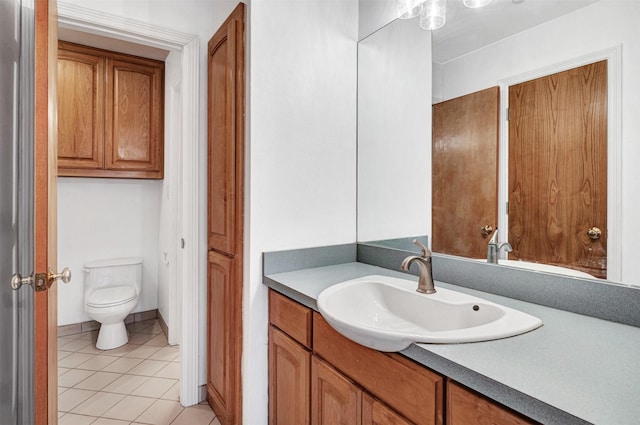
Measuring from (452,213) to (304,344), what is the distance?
791 mm

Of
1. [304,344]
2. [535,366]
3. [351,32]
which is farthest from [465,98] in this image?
[304,344]

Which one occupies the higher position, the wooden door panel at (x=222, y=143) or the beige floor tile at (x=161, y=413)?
the wooden door panel at (x=222, y=143)

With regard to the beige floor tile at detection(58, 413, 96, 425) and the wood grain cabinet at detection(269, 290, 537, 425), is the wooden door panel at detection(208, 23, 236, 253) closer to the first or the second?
the wood grain cabinet at detection(269, 290, 537, 425)

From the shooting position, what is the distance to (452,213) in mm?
1433

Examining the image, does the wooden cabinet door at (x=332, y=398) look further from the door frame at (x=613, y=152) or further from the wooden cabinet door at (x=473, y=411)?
the door frame at (x=613, y=152)

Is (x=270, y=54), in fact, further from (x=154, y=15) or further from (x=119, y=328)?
(x=119, y=328)

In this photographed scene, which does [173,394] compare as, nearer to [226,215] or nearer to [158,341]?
[158,341]

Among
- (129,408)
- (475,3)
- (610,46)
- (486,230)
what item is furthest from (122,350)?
(610,46)

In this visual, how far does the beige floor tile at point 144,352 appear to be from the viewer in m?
2.52

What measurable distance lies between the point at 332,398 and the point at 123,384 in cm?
168

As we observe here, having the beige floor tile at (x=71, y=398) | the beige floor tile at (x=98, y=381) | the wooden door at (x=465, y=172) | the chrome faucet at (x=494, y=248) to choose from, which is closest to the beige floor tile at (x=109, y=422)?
the beige floor tile at (x=71, y=398)

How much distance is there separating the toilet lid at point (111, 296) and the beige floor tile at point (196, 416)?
1.10m

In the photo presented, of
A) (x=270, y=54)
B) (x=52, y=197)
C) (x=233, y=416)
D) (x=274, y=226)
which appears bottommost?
(x=233, y=416)

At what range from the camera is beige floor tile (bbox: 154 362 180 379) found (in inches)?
88.5
